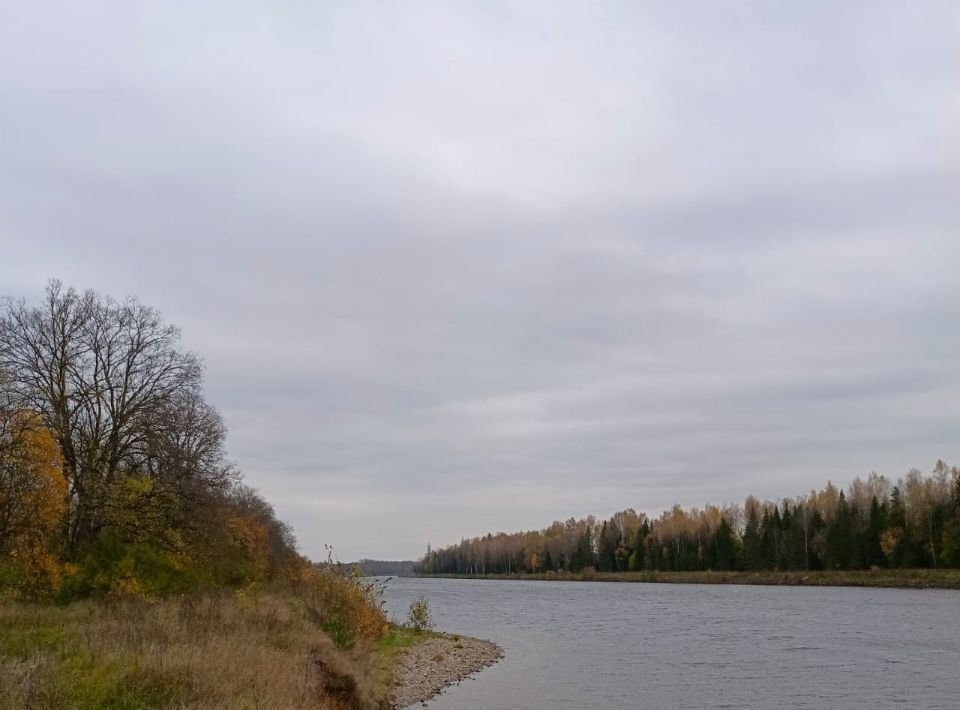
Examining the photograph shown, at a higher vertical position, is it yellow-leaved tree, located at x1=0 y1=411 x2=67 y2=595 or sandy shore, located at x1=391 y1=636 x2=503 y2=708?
yellow-leaved tree, located at x1=0 y1=411 x2=67 y2=595

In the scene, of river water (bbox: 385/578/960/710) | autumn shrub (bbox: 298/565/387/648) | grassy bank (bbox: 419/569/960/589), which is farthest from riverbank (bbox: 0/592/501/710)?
grassy bank (bbox: 419/569/960/589)

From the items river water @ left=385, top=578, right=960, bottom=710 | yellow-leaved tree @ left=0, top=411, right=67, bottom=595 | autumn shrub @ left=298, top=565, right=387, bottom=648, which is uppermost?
yellow-leaved tree @ left=0, top=411, right=67, bottom=595

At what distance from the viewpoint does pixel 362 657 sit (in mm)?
28109

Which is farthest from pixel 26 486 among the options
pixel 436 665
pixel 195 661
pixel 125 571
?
pixel 436 665

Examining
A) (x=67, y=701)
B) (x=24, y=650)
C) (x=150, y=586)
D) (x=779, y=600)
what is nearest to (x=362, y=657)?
(x=150, y=586)

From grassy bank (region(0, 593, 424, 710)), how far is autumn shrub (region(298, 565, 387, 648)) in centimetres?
74

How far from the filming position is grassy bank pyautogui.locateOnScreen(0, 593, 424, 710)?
13469mm

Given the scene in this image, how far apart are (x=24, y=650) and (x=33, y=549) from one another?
12.6 metres

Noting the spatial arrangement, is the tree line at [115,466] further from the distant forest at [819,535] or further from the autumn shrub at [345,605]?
the distant forest at [819,535]

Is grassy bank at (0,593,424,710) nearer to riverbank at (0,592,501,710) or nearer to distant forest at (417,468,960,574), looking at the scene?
riverbank at (0,592,501,710)

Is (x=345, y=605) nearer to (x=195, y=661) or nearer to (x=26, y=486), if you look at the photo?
(x=26, y=486)

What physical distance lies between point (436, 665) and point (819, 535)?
95728mm

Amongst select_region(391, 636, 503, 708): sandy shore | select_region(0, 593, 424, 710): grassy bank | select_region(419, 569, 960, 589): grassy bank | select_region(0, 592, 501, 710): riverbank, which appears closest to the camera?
select_region(0, 593, 424, 710): grassy bank

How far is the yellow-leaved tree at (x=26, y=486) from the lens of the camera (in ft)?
81.5
